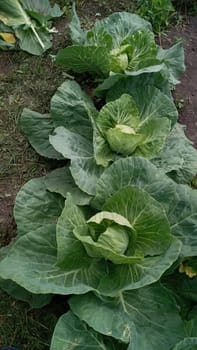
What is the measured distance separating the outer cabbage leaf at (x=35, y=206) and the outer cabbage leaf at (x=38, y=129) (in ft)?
0.95

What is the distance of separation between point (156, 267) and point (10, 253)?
0.59 m

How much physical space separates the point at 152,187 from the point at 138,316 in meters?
0.54

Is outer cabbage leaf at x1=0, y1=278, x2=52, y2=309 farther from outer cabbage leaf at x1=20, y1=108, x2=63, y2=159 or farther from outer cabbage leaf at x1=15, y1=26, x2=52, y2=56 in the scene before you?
outer cabbage leaf at x1=15, y1=26, x2=52, y2=56

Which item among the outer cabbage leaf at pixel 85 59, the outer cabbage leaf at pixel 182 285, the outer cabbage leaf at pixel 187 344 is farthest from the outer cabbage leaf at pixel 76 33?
the outer cabbage leaf at pixel 187 344

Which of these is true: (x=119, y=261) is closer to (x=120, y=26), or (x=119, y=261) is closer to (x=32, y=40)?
(x=120, y=26)

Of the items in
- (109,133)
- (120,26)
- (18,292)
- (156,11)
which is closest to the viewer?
(18,292)

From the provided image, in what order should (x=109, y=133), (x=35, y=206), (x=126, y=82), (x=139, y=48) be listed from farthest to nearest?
(x=139, y=48) → (x=126, y=82) → (x=109, y=133) → (x=35, y=206)

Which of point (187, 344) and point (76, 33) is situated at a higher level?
point (76, 33)

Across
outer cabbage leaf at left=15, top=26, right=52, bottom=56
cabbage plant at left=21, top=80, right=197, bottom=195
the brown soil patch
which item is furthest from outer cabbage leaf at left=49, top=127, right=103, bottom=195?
outer cabbage leaf at left=15, top=26, right=52, bottom=56

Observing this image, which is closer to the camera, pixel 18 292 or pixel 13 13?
pixel 18 292

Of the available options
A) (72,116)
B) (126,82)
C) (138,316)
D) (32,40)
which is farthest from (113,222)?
(32,40)

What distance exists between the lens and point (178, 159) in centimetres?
279

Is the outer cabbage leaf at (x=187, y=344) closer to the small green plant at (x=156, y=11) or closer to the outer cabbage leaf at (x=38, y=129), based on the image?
the outer cabbage leaf at (x=38, y=129)

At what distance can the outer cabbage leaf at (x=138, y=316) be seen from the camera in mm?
2150
